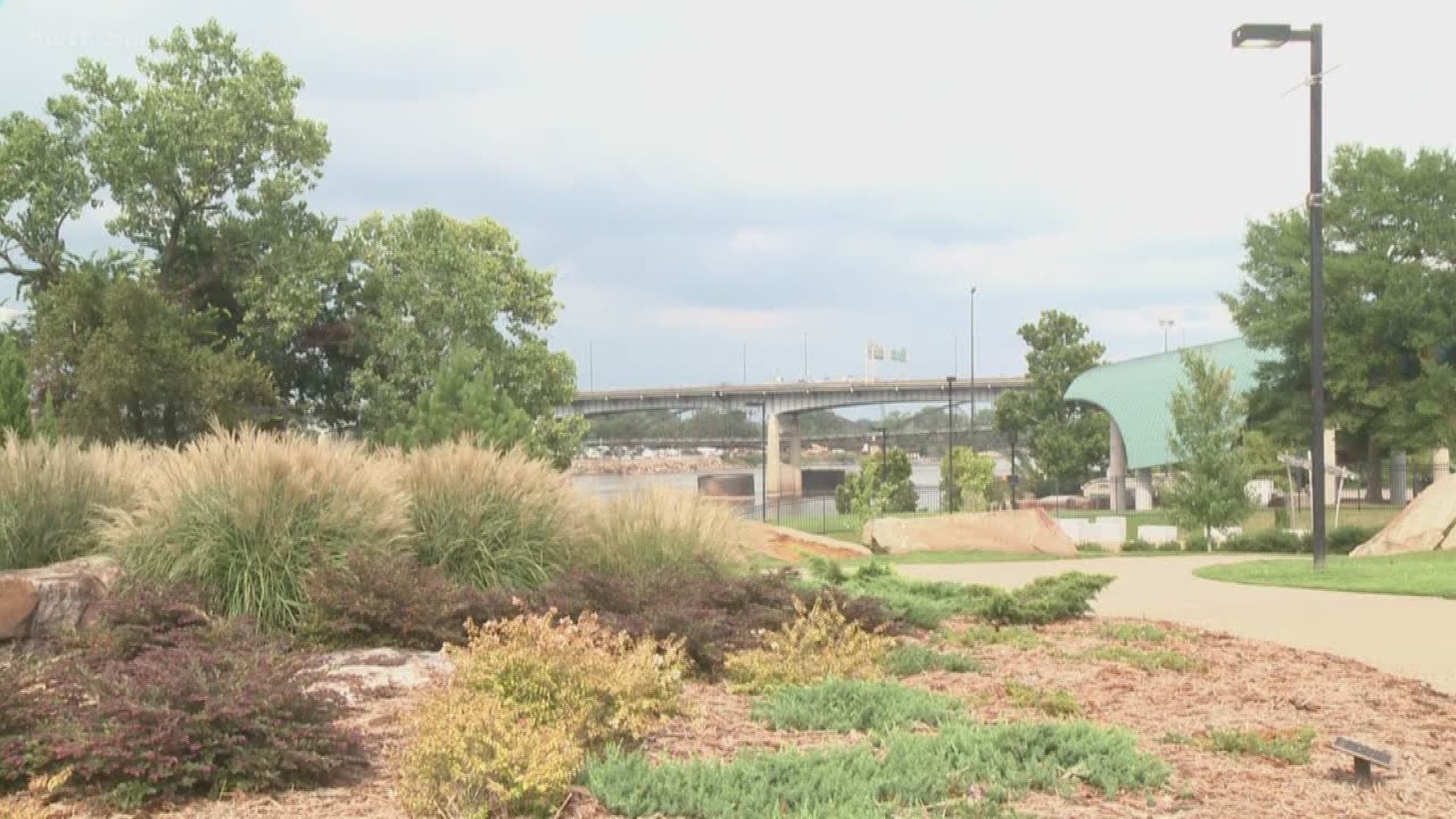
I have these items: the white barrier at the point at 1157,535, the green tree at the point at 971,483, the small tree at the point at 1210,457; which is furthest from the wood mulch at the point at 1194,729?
the green tree at the point at 971,483

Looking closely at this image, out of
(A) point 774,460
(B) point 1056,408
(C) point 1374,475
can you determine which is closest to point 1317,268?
(C) point 1374,475

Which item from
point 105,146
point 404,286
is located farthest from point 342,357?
point 105,146

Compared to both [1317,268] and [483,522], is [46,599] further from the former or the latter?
[1317,268]

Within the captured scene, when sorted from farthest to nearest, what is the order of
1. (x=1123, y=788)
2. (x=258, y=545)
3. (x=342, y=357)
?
(x=342, y=357)
(x=258, y=545)
(x=1123, y=788)

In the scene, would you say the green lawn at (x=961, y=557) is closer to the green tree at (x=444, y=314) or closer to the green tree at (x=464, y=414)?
the green tree at (x=464, y=414)

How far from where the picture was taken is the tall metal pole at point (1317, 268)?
14.8 metres

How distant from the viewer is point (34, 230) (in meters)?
33.1

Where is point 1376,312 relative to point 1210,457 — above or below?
above

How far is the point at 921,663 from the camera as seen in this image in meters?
7.46

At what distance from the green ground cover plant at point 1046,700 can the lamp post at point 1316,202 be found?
9.69 m

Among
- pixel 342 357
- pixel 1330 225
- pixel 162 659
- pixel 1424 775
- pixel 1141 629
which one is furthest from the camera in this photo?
pixel 1330 225

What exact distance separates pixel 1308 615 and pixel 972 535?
11503mm

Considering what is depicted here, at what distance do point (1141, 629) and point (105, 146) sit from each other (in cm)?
3049

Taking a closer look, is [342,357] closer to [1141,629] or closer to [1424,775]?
[1141,629]
